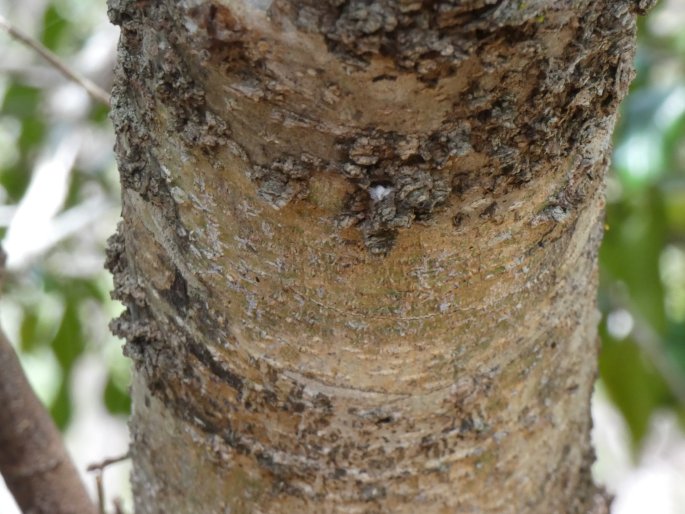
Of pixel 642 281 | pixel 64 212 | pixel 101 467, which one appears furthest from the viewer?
pixel 64 212

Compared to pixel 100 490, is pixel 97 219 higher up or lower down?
higher up

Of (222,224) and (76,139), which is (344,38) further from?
(76,139)

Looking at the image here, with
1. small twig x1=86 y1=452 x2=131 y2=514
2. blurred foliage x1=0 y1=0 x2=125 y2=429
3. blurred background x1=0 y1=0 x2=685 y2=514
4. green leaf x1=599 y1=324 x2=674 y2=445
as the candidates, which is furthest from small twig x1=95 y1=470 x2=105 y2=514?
green leaf x1=599 y1=324 x2=674 y2=445

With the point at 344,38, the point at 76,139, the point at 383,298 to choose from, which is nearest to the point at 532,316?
the point at 383,298

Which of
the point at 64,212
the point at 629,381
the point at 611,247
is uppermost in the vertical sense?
the point at 64,212

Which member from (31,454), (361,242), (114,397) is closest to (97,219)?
(114,397)

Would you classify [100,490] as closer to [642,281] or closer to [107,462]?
[107,462]

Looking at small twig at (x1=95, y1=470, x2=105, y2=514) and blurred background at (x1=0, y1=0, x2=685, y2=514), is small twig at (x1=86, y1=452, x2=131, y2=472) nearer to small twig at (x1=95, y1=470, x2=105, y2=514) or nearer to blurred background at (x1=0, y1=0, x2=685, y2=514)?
small twig at (x1=95, y1=470, x2=105, y2=514)
